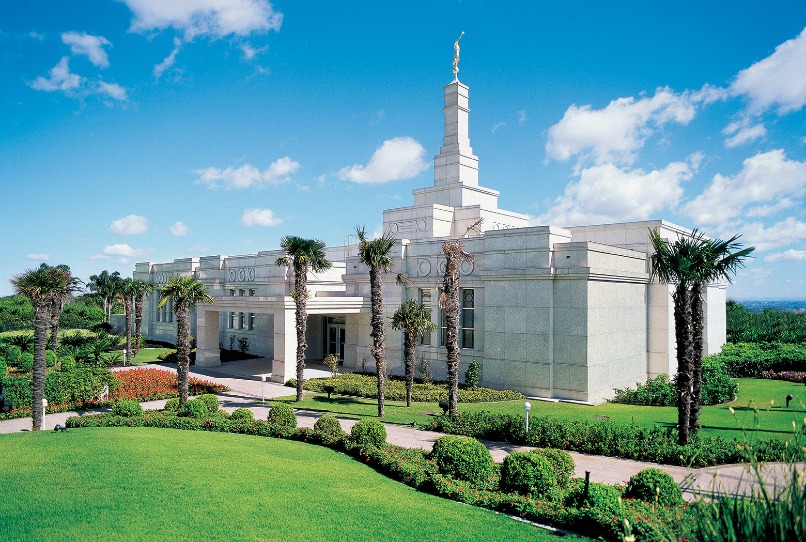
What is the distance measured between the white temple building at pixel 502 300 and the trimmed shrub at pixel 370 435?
12318 mm

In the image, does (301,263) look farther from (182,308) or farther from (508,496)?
(508,496)

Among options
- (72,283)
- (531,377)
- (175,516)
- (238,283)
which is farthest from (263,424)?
(238,283)

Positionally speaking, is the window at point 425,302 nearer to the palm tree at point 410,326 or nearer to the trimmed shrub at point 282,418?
the palm tree at point 410,326

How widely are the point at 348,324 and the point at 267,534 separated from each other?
26025 mm

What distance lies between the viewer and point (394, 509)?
35.7 ft

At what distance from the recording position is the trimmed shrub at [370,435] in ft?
52.3

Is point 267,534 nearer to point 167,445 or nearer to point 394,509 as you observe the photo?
point 394,509

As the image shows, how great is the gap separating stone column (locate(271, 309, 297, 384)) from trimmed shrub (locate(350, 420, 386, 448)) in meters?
15.2

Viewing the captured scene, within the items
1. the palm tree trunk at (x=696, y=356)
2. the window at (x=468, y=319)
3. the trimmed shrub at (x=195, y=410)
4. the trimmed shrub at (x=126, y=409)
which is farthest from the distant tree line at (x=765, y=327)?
the trimmed shrub at (x=126, y=409)

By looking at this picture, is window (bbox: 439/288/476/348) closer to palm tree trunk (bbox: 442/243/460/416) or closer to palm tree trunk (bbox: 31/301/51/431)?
palm tree trunk (bbox: 442/243/460/416)

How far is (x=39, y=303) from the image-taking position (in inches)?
892

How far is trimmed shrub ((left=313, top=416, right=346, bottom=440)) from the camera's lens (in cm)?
1733

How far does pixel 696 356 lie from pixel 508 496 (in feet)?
29.0

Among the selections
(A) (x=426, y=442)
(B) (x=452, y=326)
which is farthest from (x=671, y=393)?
(A) (x=426, y=442)
